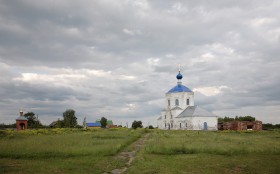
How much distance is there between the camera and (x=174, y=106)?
7806 centimetres

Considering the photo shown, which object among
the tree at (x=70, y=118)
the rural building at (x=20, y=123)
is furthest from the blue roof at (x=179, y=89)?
the rural building at (x=20, y=123)

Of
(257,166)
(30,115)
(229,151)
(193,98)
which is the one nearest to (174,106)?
(193,98)

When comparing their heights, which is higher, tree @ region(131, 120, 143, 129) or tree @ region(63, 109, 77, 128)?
tree @ region(63, 109, 77, 128)

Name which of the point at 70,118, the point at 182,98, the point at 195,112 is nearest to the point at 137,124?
the point at 182,98

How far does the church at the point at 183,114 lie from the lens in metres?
68.7

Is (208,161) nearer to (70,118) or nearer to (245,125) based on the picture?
(245,125)

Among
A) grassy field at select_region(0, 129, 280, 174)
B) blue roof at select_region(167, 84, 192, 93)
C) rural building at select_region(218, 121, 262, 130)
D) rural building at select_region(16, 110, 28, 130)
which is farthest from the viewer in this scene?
blue roof at select_region(167, 84, 192, 93)

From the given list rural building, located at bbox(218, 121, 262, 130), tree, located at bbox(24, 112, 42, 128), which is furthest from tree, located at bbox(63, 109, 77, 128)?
rural building, located at bbox(218, 121, 262, 130)

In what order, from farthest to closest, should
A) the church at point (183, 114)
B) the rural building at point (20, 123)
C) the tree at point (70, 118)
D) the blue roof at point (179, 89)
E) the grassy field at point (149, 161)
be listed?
1. the tree at point (70, 118)
2. the blue roof at point (179, 89)
3. the church at point (183, 114)
4. the rural building at point (20, 123)
5. the grassy field at point (149, 161)

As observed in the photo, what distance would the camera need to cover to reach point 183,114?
73.2 meters

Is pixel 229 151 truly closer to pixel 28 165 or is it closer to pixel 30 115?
pixel 28 165

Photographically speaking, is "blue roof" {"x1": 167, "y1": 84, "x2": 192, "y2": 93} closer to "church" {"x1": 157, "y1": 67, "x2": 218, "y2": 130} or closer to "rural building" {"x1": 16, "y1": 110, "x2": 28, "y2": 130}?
"church" {"x1": 157, "y1": 67, "x2": 218, "y2": 130}

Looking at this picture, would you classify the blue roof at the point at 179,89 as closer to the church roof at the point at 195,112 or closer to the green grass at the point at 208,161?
the church roof at the point at 195,112

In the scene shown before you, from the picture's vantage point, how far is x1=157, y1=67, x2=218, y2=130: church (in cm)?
6869
